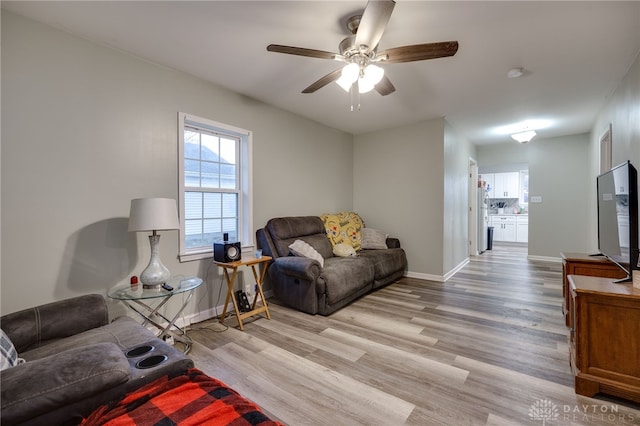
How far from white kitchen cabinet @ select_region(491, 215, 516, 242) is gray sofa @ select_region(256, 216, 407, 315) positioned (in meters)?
5.87

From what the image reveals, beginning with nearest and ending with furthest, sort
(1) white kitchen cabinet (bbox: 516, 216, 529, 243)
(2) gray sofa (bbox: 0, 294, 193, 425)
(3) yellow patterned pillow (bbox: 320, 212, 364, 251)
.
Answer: (2) gray sofa (bbox: 0, 294, 193, 425) < (3) yellow patterned pillow (bbox: 320, 212, 364, 251) < (1) white kitchen cabinet (bbox: 516, 216, 529, 243)

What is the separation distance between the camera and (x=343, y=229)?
446 centimetres

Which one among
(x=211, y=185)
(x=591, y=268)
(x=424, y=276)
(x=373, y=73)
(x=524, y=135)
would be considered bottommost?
(x=424, y=276)

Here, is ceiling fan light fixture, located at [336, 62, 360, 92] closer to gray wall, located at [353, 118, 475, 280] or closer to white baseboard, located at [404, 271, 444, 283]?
gray wall, located at [353, 118, 475, 280]

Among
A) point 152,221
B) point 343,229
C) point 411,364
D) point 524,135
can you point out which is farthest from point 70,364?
point 524,135

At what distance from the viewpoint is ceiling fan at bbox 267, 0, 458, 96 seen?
5.40 feet

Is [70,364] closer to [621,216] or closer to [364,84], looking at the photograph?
[364,84]

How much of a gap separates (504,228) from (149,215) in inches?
365

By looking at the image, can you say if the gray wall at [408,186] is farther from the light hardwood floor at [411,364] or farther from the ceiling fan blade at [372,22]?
the ceiling fan blade at [372,22]

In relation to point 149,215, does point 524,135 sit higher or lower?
higher

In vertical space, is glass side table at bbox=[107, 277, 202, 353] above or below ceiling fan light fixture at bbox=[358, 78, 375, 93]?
below

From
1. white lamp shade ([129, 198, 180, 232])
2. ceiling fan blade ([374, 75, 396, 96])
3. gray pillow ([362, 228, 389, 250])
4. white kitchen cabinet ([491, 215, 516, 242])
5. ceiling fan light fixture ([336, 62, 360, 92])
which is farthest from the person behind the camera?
white kitchen cabinet ([491, 215, 516, 242])

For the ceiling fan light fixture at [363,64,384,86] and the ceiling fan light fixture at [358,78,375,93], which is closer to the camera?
the ceiling fan light fixture at [363,64,384,86]

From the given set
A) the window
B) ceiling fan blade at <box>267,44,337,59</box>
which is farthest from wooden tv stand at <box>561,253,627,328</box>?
the window
